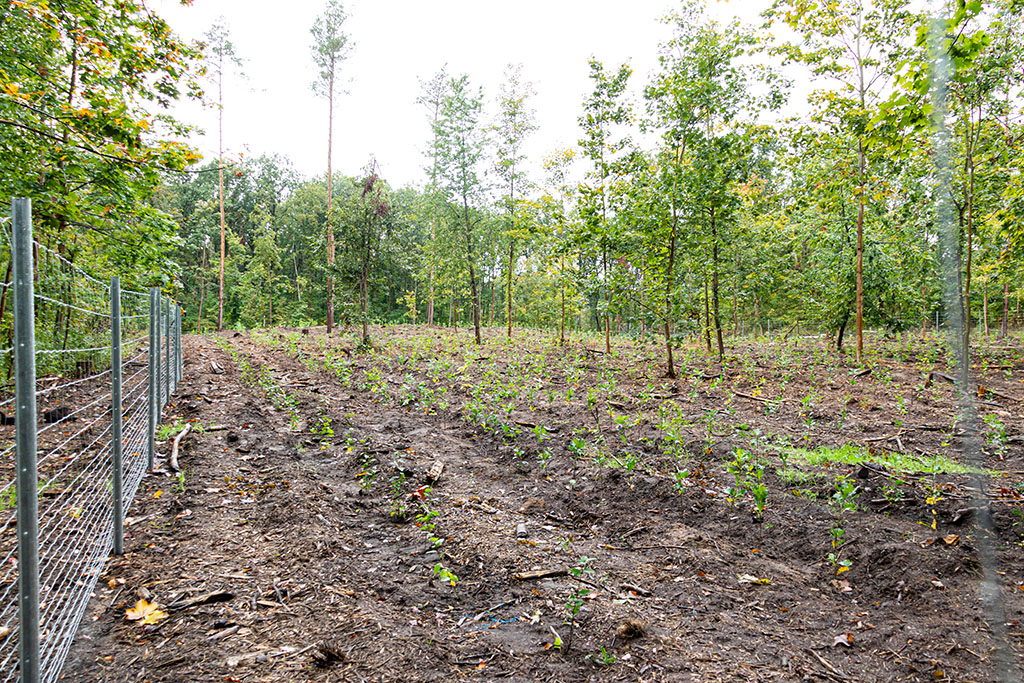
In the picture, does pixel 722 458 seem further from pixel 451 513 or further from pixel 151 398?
pixel 151 398

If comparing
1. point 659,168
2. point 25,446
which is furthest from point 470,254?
point 25,446

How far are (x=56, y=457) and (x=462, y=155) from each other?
12644mm

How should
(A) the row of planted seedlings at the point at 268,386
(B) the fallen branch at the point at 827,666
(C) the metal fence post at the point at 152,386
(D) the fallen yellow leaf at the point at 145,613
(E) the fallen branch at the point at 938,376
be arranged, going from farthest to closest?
(E) the fallen branch at the point at 938,376, (A) the row of planted seedlings at the point at 268,386, (C) the metal fence post at the point at 152,386, (D) the fallen yellow leaf at the point at 145,613, (B) the fallen branch at the point at 827,666

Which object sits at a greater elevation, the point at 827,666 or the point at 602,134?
the point at 602,134

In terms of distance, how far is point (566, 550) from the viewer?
11.8ft

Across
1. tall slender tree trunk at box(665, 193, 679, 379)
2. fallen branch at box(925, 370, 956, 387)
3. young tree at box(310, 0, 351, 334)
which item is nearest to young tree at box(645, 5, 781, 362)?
tall slender tree trunk at box(665, 193, 679, 379)

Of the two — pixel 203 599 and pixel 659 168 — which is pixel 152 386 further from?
pixel 659 168

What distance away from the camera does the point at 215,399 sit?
302 inches

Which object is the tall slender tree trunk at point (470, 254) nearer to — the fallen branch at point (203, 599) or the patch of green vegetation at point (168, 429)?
the patch of green vegetation at point (168, 429)

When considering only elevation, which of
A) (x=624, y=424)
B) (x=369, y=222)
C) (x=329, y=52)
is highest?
(x=329, y=52)

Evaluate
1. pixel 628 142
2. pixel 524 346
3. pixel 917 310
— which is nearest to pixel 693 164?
pixel 628 142

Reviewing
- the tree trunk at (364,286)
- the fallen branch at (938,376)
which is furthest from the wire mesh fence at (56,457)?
the fallen branch at (938,376)

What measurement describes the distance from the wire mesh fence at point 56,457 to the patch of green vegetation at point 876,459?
5.49 m

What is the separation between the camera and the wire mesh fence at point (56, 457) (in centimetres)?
175
